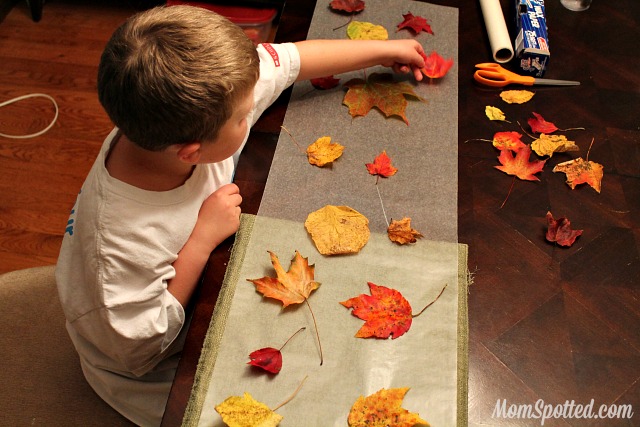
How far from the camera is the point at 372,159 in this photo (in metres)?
1.03

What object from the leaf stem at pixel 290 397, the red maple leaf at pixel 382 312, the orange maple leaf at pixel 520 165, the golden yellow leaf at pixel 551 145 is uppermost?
the golden yellow leaf at pixel 551 145

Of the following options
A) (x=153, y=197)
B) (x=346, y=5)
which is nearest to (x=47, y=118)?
(x=346, y=5)

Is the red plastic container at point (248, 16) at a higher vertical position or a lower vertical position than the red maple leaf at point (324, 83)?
lower

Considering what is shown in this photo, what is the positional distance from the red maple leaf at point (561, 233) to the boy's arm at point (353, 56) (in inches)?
15.7

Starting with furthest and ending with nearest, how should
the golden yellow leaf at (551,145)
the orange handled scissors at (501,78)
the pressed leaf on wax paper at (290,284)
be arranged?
the orange handled scissors at (501,78), the golden yellow leaf at (551,145), the pressed leaf on wax paper at (290,284)

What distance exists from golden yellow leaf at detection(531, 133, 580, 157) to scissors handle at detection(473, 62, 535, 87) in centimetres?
16

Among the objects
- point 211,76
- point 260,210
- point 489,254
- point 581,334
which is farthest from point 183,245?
point 581,334

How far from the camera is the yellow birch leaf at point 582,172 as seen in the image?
40.3 inches

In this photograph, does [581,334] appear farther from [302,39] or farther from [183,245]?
[302,39]

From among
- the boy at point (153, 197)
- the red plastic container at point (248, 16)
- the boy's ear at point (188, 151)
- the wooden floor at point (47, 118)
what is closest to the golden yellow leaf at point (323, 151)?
the boy at point (153, 197)

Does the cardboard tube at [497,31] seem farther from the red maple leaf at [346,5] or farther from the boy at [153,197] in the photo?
the boy at [153,197]

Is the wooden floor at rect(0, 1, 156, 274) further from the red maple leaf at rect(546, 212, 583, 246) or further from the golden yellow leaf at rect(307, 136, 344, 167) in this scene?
the red maple leaf at rect(546, 212, 583, 246)

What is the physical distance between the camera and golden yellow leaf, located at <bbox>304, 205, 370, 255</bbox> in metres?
0.90

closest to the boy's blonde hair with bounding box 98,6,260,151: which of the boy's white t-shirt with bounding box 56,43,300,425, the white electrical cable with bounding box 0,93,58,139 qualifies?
the boy's white t-shirt with bounding box 56,43,300,425
